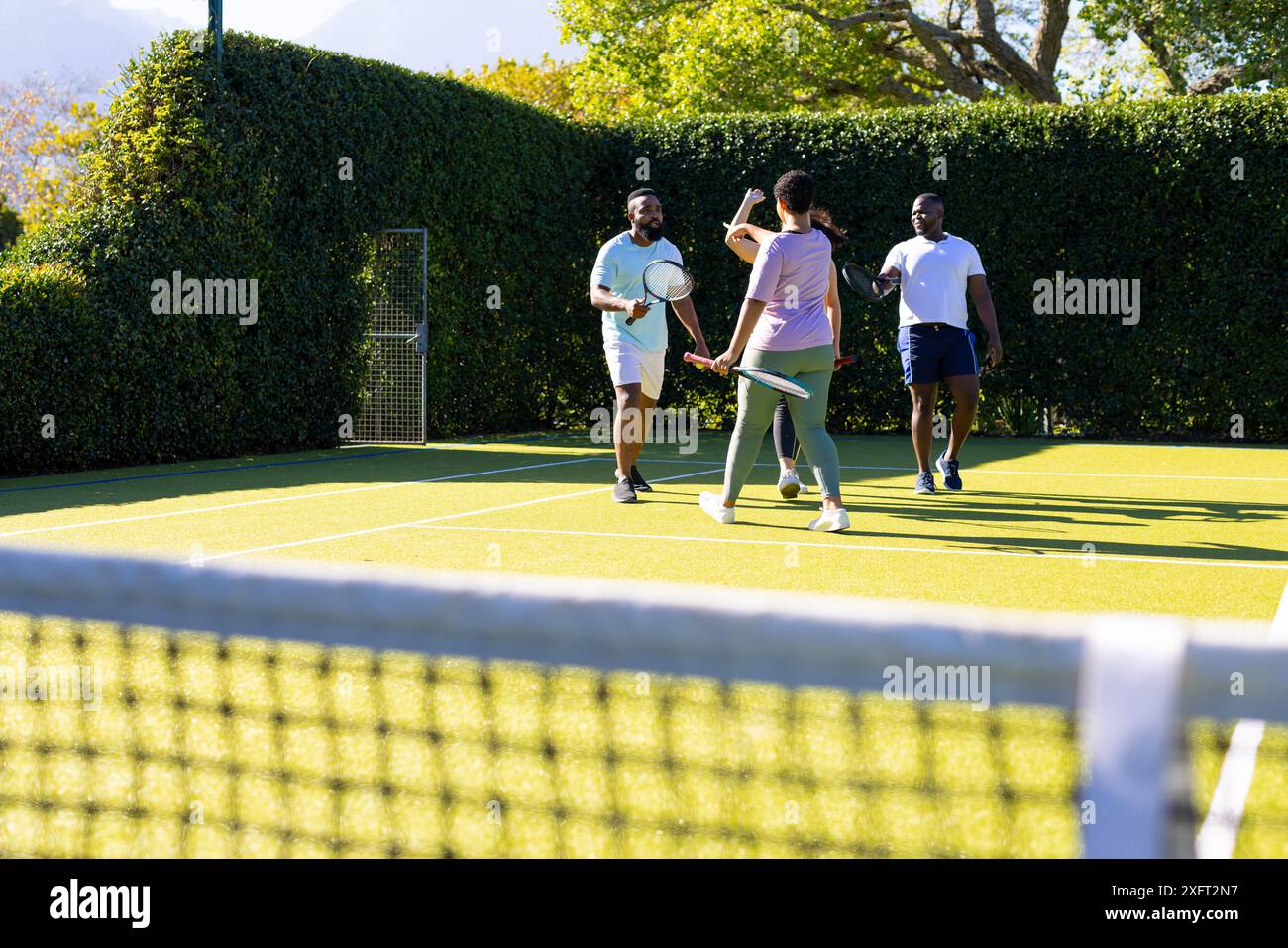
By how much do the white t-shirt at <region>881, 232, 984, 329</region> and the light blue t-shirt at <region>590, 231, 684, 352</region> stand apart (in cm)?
196

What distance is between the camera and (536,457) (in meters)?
15.6

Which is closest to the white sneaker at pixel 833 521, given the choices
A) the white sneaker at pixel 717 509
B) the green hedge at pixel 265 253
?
the white sneaker at pixel 717 509

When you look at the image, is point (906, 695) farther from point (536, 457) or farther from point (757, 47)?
point (757, 47)

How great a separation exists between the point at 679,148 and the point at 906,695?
18.8m

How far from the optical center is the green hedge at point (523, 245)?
13.9m

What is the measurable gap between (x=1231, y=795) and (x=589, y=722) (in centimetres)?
195

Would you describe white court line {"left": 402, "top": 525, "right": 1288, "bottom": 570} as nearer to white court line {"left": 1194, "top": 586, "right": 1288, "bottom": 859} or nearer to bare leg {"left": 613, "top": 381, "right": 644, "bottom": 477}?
bare leg {"left": 613, "top": 381, "right": 644, "bottom": 477}

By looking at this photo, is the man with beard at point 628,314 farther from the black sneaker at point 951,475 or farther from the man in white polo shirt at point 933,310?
the black sneaker at point 951,475

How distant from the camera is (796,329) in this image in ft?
28.7

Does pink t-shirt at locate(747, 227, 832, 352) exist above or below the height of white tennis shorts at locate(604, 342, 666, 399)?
above

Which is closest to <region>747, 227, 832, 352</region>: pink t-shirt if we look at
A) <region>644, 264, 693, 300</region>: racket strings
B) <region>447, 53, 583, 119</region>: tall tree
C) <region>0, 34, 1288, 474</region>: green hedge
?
<region>644, 264, 693, 300</region>: racket strings

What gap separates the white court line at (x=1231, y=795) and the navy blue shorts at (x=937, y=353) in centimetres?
681

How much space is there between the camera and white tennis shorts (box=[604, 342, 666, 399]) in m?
10.4

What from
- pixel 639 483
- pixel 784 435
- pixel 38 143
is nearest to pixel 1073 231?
pixel 784 435
